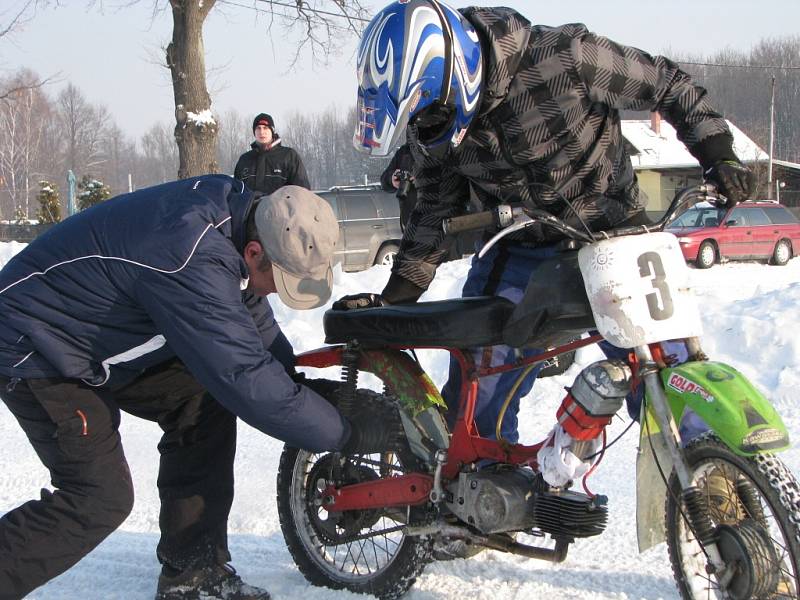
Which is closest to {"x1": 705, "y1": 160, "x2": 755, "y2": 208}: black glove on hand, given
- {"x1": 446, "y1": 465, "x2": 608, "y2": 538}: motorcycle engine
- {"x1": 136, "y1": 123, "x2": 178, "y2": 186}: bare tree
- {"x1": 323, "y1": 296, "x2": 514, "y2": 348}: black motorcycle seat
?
{"x1": 323, "y1": 296, "x2": 514, "y2": 348}: black motorcycle seat

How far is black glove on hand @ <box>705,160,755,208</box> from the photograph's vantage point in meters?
2.61

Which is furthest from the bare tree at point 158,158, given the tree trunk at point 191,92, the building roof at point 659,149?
the tree trunk at point 191,92

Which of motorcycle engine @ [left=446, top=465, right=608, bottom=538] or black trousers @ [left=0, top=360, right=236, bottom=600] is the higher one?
black trousers @ [left=0, top=360, right=236, bottom=600]

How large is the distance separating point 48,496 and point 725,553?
2035 millimetres

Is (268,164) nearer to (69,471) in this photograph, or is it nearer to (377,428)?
(377,428)

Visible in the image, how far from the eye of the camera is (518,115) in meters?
2.86

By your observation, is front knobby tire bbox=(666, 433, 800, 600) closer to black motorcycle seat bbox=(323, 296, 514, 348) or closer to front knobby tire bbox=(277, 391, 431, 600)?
black motorcycle seat bbox=(323, 296, 514, 348)

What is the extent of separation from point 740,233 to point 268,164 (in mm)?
12784

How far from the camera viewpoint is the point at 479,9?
2.87 m

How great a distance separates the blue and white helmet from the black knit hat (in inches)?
220

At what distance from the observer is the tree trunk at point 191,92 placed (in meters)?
11.0

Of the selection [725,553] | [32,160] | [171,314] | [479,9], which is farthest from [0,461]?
[32,160]

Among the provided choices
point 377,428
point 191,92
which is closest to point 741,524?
point 377,428

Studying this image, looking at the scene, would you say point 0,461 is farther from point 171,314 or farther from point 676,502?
point 676,502
